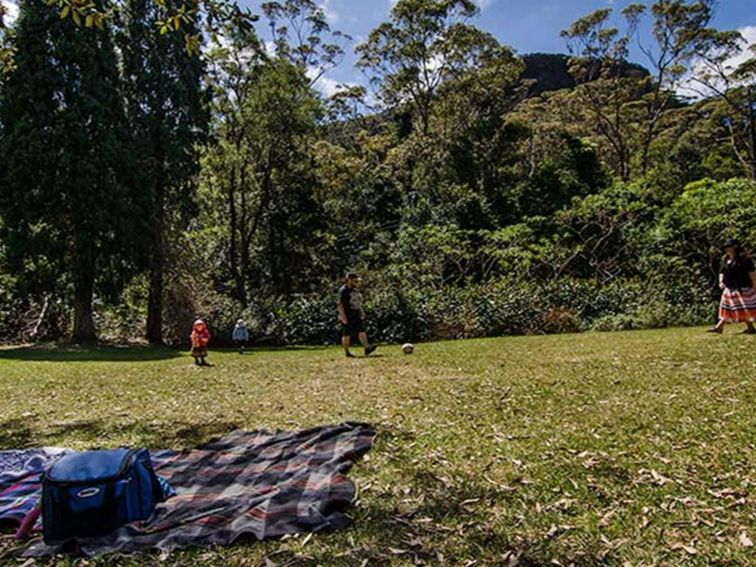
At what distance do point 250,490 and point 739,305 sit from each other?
8.95 m

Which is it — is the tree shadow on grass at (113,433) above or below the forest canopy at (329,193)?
below

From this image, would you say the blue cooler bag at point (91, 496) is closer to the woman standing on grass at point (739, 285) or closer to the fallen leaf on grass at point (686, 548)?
the fallen leaf on grass at point (686, 548)

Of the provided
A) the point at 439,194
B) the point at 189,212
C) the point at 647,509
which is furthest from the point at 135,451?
the point at 439,194

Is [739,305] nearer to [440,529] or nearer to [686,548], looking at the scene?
[686,548]

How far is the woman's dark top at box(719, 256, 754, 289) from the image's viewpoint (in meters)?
9.32

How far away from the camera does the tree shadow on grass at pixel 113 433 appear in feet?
17.0

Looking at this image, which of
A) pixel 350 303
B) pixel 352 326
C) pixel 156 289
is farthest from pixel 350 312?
pixel 156 289

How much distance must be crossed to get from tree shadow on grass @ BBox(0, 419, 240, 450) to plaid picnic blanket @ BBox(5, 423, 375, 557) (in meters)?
0.49

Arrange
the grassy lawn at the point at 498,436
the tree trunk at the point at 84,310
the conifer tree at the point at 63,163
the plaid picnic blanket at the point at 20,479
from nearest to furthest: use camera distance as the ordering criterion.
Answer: the grassy lawn at the point at 498,436 < the plaid picnic blanket at the point at 20,479 < the conifer tree at the point at 63,163 < the tree trunk at the point at 84,310

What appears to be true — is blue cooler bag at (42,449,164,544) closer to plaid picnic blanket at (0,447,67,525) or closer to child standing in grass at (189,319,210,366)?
plaid picnic blanket at (0,447,67,525)

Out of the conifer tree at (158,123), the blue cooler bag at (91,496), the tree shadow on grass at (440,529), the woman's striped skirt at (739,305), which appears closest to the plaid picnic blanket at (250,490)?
the blue cooler bag at (91,496)

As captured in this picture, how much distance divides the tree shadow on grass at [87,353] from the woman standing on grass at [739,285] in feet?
39.6

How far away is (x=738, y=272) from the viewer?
943cm

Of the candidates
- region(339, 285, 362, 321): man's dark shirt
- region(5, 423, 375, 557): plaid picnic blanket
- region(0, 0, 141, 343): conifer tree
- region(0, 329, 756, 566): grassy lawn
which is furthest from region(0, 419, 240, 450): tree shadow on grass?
region(0, 0, 141, 343): conifer tree
